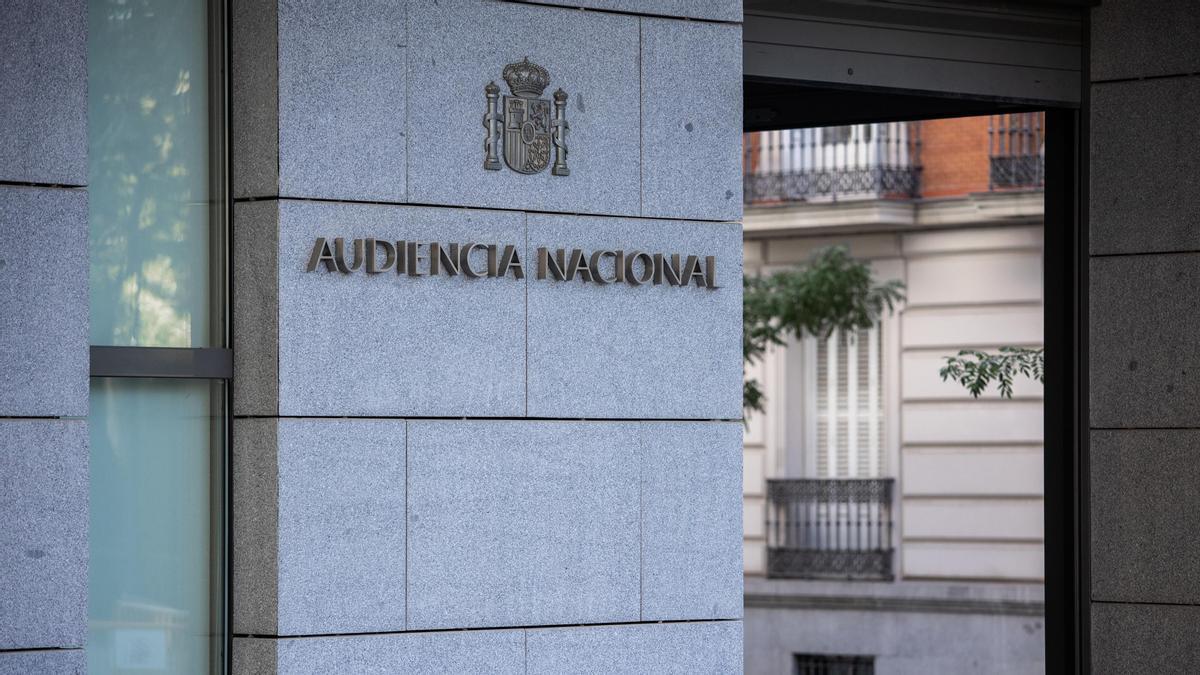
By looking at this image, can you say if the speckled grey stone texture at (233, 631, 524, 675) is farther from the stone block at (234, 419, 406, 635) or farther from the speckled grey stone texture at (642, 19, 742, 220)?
the speckled grey stone texture at (642, 19, 742, 220)

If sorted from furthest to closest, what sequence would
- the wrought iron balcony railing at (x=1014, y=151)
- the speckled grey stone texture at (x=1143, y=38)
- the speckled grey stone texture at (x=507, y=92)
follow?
1. the wrought iron balcony railing at (x=1014, y=151)
2. the speckled grey stone texture at (x=1143, y=38)
3. the speckled grey stone texture at (x=507, y=92)

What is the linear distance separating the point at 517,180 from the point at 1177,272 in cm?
435

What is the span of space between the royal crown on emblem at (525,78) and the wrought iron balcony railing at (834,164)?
17675 millimetres

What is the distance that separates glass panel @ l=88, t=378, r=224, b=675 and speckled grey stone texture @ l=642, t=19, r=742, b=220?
248cm

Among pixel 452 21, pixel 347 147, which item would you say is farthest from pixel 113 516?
pixel 452 21

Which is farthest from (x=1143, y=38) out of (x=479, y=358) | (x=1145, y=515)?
(x=479, y=358)

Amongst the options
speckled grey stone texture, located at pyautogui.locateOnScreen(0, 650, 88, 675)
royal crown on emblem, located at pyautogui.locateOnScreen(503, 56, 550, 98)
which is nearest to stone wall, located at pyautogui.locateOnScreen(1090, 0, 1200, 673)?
royal crown on emblem, located at pyautogui.locateOnScreen(503, 56, 550, 98)

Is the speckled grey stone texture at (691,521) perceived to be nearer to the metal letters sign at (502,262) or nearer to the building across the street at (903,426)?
the metal letters sign at (502,262)

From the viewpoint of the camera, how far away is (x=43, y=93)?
302 inches

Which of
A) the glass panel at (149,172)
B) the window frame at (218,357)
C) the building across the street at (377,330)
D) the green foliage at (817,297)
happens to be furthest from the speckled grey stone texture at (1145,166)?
the green foliage at (817,297)

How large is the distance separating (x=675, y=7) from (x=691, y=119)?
58 cm

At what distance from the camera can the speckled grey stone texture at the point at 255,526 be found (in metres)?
7.83

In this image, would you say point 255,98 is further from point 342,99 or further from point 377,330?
point 377,330

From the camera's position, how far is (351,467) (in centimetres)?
794
